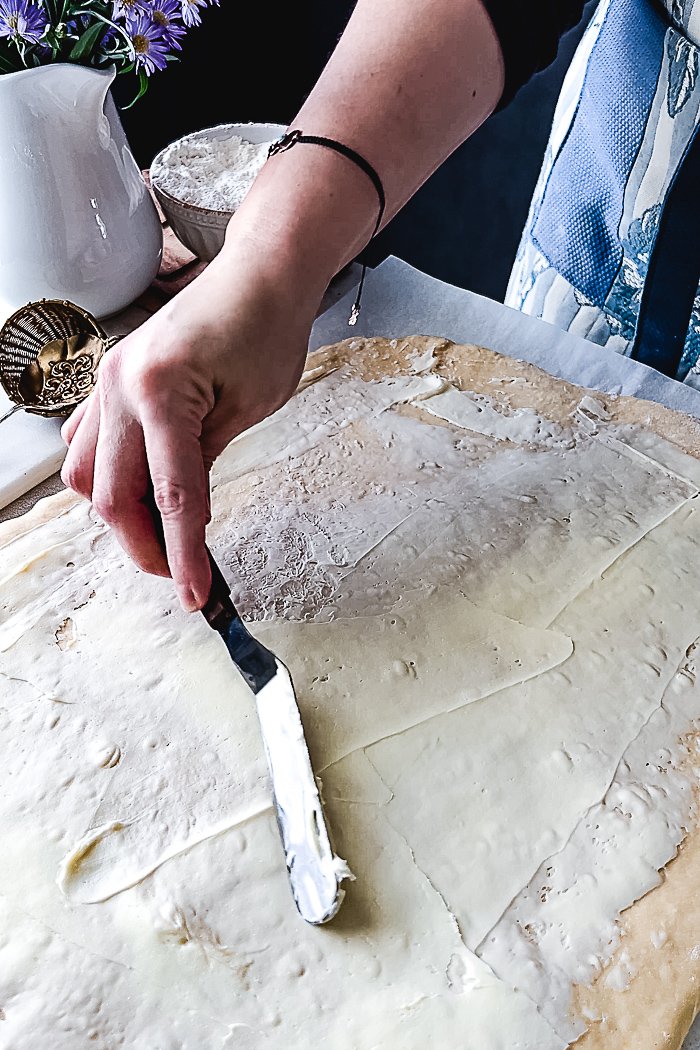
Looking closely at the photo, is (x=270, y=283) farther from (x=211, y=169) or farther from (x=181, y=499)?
(x=211, y=169)

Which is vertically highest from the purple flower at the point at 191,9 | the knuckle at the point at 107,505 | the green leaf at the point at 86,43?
the purple flower at the point at 191,9

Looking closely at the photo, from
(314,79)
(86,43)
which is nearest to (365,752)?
(86,43)

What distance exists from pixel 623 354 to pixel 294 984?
0.96m

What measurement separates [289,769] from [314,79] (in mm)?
2394

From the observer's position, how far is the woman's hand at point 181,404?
762mm

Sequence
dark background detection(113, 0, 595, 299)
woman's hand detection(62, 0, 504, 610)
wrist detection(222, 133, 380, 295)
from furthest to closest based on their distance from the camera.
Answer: dark background detection(113, 0, 595, 299), wrist detection(222, 133, 380, 295), woman's hand detection(62, 0, 504, 610)

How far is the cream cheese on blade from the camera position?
2.18 feet

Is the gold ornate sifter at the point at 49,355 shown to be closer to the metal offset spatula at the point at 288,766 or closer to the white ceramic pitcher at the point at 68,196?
the white ceramic pitcher at the point at 68,196

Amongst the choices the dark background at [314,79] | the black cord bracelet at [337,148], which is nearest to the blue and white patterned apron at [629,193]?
the black cord bracelet at [337,148]

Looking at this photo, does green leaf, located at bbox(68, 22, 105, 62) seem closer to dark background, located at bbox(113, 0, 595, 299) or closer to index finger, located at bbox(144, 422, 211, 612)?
index finger, located at bbox(144, 422, 211, 612)

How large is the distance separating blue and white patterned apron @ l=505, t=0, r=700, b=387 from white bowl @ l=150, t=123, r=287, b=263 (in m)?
0.41

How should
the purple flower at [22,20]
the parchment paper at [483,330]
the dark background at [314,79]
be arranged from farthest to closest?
the dark background at [314,79] → the parchment paper at [483,330] → the purple flower at [22,20]

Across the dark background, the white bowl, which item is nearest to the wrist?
the white bowl

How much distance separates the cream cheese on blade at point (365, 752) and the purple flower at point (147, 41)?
1.66 feet
